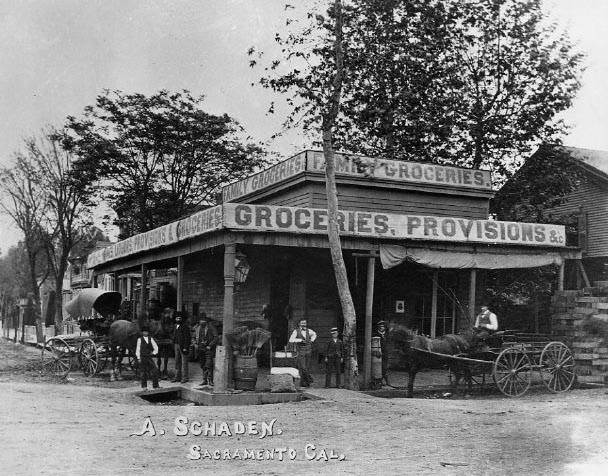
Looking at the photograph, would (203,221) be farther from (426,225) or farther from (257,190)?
(257,190)

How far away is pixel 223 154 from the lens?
34.4m

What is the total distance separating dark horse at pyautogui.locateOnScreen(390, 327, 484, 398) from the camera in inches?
592

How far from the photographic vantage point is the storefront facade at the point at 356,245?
15680 mm

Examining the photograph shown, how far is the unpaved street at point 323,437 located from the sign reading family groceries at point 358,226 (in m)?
3.86

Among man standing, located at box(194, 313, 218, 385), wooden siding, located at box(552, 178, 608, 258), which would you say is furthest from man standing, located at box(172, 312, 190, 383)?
wooden siding, located at box(552, 178, 608, 258)

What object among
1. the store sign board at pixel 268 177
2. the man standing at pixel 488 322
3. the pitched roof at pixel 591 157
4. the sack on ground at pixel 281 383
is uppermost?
the pitched roof at pixel 591 157

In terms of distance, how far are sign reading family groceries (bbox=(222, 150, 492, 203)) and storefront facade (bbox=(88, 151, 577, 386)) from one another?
0.11ft

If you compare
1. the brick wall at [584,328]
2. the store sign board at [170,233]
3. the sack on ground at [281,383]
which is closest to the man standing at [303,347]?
the sack on ground at [281,383]

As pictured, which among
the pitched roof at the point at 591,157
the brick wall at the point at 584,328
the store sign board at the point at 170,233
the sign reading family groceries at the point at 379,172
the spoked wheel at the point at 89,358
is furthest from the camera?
the pitched roof at the point at 591,157

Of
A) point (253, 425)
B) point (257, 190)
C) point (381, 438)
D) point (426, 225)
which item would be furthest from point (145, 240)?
point (381, 438)

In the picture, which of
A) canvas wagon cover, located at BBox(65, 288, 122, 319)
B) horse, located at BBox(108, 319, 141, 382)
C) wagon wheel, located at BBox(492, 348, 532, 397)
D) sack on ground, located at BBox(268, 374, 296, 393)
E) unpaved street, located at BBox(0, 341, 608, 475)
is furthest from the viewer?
canvas wagon cover, located at BBox(65, 288, 122, 319)

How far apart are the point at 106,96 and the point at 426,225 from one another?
20.4 metres

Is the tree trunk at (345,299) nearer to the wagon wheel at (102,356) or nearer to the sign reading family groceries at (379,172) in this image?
the sign reading family groceries at (379,172)

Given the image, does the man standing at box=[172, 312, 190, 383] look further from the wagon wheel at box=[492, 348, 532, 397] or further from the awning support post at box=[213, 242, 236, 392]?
the wagon wheel at box=[492, 348, 532, 397]
